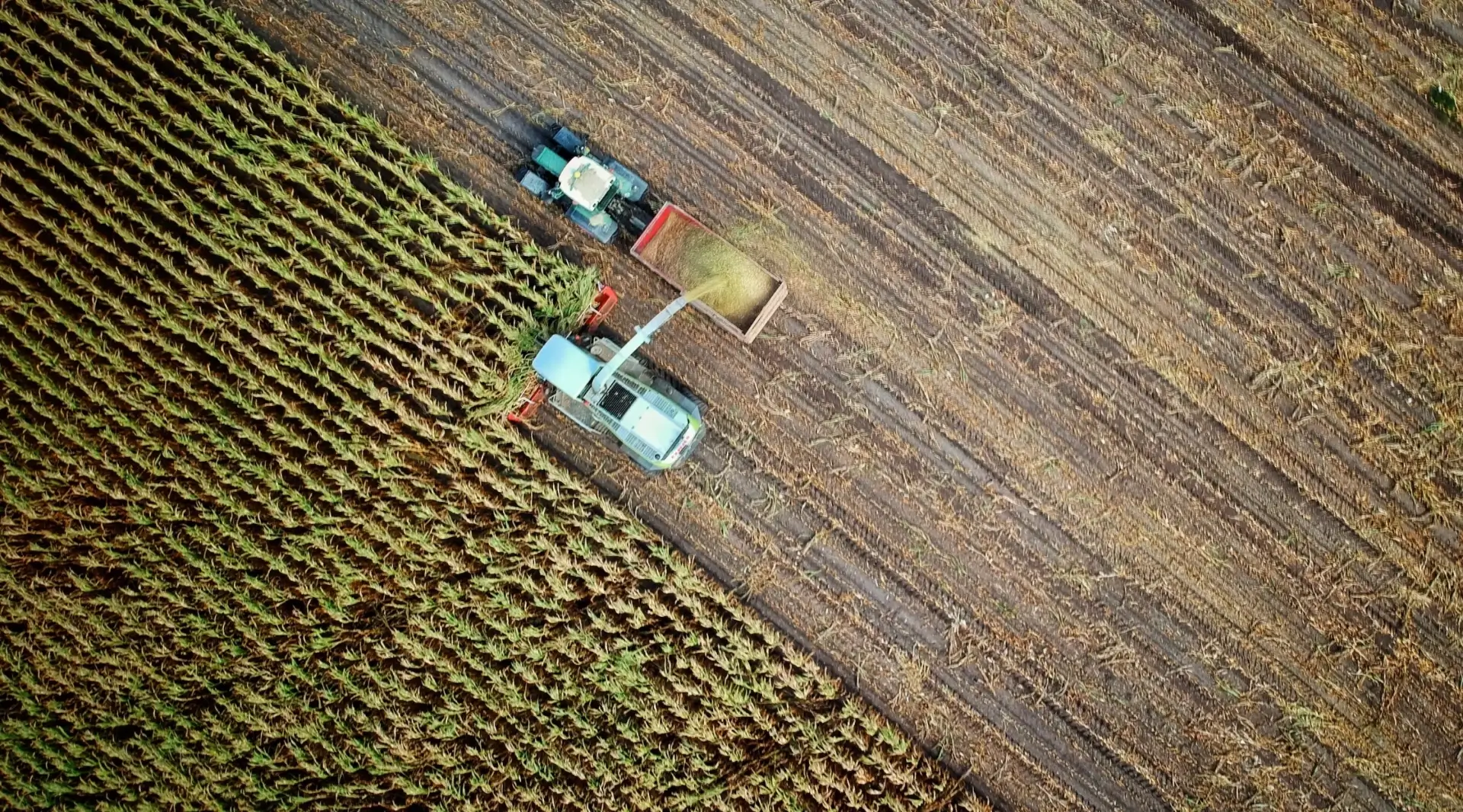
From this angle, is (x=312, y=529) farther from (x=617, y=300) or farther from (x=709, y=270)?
(x=709, y=270)

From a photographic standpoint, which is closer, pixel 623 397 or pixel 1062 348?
pixel 623 397

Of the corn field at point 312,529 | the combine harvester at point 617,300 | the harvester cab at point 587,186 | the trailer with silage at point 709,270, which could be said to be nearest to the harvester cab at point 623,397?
the combine harvester at point 617,300

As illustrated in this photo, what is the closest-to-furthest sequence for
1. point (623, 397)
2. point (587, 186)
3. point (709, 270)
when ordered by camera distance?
point (623, 397), point (587, 186), point (709, 270)

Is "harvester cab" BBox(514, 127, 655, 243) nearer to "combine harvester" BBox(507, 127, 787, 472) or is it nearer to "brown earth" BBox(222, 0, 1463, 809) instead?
"combine harvester" BBox(507, 127, 787, 472)

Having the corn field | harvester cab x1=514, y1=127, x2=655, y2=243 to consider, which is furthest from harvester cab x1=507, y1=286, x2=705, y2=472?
harvester cab x1=514, y1=127, x2=655, y2=243

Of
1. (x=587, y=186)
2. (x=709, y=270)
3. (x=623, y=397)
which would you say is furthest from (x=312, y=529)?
(x=709, y=270)

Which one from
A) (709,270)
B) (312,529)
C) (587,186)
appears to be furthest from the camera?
(312,529)

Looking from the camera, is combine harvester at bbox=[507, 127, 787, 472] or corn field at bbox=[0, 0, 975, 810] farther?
corn field at bbox=[0, 0, 975, 810]

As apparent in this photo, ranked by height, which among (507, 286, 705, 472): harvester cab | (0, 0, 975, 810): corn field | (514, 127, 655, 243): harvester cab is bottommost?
(0, 0, 975, 810): corn field
